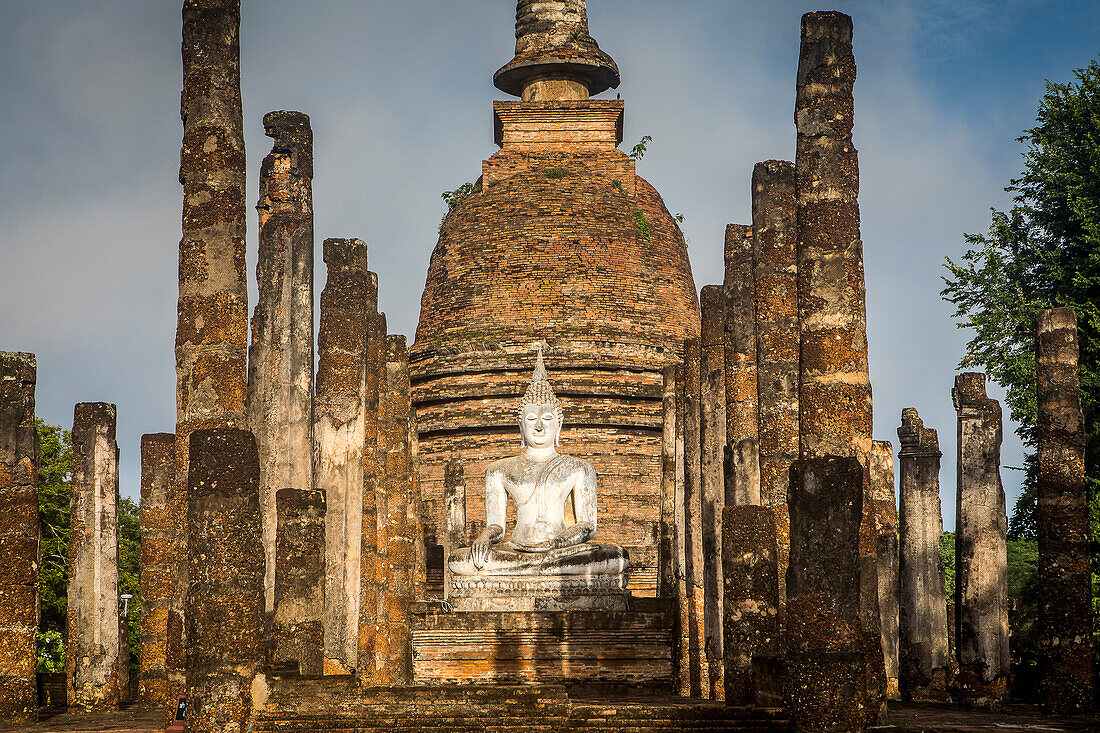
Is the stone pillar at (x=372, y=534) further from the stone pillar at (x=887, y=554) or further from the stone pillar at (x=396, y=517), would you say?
the stone pillar at (x=887, y=554)

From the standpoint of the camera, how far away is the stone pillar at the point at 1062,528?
13.5 m

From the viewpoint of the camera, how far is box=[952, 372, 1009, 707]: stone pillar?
14984 millimetres

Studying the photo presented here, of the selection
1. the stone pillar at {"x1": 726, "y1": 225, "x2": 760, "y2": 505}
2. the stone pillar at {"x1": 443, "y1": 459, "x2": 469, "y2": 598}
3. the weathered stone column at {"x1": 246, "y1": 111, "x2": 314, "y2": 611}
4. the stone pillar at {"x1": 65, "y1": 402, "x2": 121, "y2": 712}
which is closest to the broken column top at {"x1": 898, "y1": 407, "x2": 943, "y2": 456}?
the stone pillar at {"x1": 726, "y1": 225, "x2": 760, "y2": 505}

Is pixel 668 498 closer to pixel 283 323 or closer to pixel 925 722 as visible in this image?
pixel 283 323

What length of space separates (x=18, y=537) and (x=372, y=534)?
506cm

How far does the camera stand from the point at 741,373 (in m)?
16.0

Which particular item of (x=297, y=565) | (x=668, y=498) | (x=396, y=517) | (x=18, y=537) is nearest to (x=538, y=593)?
(x=668, y=498)

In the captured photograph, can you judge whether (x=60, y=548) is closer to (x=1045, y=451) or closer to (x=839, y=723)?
(x=1045, y=451)

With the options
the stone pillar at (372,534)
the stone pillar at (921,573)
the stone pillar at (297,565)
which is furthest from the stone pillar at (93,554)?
the stone pillar at (921,573)

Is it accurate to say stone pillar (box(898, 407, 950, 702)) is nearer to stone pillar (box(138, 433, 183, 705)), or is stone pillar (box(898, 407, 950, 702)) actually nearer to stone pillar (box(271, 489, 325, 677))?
stone pillar (box(271, 489, 325, 677))

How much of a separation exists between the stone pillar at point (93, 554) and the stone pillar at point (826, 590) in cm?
1006

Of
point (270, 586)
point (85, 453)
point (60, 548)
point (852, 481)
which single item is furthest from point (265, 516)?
point (60, 548)

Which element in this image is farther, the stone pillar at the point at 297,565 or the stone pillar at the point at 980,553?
the stone pillar at the point at 980,553

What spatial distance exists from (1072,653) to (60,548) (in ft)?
57.7
